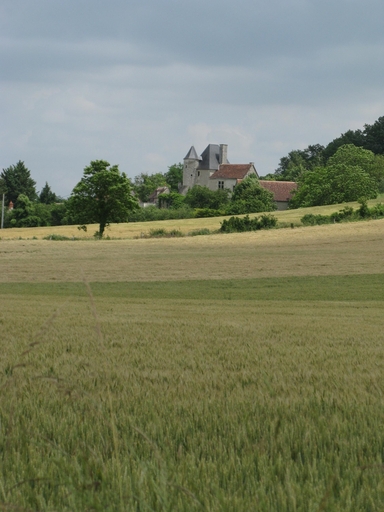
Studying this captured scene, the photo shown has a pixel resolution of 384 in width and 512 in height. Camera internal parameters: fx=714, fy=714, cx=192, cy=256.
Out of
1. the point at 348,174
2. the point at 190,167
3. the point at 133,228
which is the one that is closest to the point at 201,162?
the point at 190,167

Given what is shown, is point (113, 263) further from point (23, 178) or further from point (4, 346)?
point (23, 178)

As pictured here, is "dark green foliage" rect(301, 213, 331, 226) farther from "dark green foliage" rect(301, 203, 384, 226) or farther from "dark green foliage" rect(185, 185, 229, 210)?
"dark green foliage" rect(185, 185, 229, 210)

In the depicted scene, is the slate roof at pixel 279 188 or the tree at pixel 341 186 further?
the slate roof at pixel 279 188

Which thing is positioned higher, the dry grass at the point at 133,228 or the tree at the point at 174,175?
the tree at the point at 174,175

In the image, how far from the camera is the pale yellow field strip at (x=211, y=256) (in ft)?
104

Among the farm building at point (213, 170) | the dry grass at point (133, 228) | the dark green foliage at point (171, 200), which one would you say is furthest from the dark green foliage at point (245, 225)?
the farm building at point (213, 170)

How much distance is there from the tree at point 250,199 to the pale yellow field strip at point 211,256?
44973 millimetres

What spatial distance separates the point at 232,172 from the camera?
14462cm

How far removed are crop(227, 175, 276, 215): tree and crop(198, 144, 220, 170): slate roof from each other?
36181 mm

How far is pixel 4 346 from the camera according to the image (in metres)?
8.70

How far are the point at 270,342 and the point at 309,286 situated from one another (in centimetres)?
1734

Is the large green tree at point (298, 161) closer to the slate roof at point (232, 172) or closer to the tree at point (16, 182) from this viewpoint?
the slate roof at point (232, 172)

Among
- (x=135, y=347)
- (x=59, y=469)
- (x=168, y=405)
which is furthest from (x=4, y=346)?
(x=59, y=469)

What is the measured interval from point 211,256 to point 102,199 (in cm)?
2887
